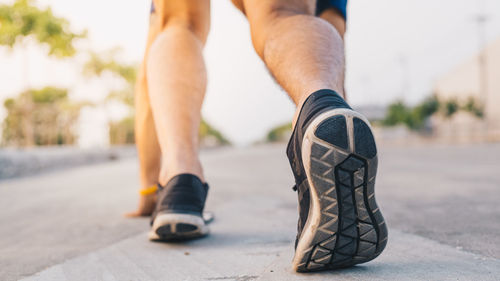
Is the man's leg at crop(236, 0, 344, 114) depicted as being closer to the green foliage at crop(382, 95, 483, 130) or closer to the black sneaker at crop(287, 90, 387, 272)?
the black sneaker at crop(287, 90, 387, 272)

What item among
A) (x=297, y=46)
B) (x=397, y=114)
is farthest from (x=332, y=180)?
(x=397, y=114)

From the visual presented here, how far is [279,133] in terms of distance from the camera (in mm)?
103938

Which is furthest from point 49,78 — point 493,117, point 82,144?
point 493,117

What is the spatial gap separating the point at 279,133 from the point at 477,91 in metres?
66.3

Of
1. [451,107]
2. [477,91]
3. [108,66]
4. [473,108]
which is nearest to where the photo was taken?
[108,66]

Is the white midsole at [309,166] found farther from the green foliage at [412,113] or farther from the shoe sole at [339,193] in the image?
the green foliage at [412,113]

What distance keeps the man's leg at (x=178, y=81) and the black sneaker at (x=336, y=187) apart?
19.2 inches

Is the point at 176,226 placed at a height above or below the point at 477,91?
above

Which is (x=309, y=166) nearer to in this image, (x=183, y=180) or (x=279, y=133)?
→ (x=183, y=180)

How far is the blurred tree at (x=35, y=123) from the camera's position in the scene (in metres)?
8.84

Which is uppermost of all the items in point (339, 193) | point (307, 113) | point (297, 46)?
point (297, 46)

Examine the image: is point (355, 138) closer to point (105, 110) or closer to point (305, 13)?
point (305, 13)

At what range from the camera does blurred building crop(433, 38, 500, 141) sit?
1296 inches

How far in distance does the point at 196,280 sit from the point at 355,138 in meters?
0.41
